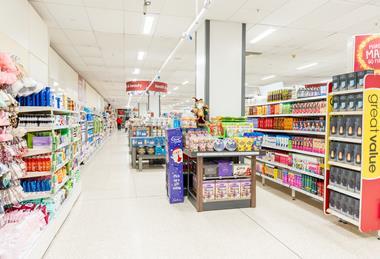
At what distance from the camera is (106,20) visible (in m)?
5.99

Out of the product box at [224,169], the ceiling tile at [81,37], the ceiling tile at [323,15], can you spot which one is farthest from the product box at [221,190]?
the ceiling tile at [81,37]

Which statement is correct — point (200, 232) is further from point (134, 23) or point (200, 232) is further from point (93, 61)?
point (93, 61)

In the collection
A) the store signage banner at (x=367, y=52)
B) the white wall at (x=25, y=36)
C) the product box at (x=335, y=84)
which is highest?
the white wall at (x=25, y=36)

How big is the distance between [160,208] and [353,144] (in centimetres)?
306

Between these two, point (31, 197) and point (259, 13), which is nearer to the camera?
point (31, 197)

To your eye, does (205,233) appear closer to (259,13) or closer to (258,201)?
(258,201)

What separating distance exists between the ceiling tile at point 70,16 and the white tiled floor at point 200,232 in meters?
3.83

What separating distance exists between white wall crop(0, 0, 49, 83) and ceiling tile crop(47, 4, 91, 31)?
0.37m

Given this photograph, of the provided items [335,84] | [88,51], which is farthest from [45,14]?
[335,84]

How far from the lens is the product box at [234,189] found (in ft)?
14.4

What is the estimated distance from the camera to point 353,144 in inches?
133

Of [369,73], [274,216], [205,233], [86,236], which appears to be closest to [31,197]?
[86,236]

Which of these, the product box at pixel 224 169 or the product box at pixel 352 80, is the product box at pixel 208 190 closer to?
the product box at pixel 224 169

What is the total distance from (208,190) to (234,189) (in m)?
0.46
